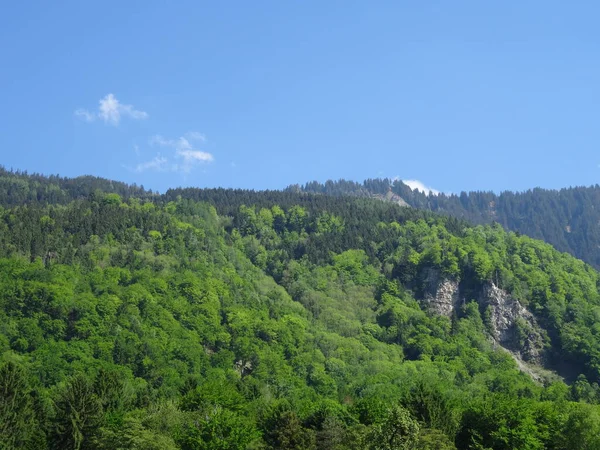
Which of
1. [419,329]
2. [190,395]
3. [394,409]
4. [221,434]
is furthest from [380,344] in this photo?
[394,409]

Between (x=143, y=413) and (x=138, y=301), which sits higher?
(x=138, y=301)

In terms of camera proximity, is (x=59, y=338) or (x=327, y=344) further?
(x=327, y=344)

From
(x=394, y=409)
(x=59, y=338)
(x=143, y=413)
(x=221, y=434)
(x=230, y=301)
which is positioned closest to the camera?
(x=394, y=409)

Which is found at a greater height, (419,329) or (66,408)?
(419,329)

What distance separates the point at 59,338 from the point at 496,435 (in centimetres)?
8917

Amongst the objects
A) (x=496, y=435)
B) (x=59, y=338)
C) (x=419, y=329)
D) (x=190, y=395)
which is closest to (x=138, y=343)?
(x=59, y=338)

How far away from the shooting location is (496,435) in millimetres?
91188

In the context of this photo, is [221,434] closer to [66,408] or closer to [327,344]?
[66,408]

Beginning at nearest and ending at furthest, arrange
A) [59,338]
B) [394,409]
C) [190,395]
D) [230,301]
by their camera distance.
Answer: [394,409], [190,395], [59,338], [230,301]

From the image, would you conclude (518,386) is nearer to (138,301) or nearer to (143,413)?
(138,301)

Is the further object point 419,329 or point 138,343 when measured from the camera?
point 419,329

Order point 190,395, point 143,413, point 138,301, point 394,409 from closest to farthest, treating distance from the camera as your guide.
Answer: point 394,409 → point 143,413 → point 190,395 → point 138,301

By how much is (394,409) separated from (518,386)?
314ft

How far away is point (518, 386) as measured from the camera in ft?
522
